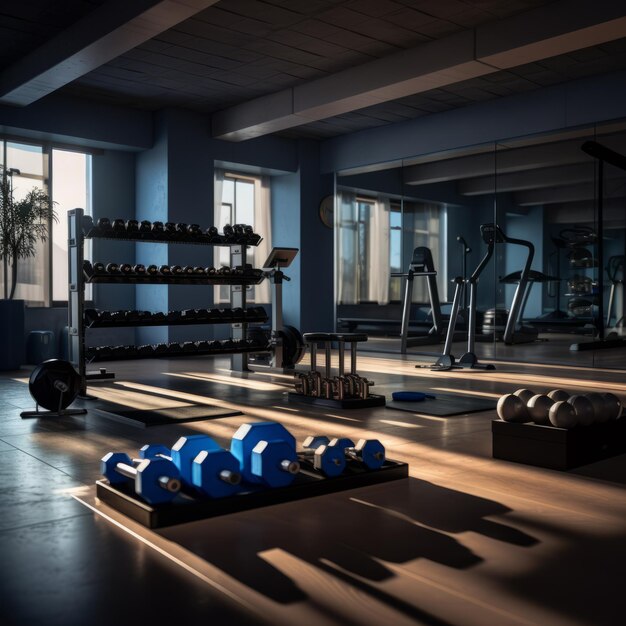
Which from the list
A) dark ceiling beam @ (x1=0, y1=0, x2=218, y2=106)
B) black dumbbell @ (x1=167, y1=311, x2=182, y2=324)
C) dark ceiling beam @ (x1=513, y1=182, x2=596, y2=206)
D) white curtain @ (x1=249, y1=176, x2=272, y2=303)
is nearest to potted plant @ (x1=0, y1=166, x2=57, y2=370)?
dark ceiling beam @ (x1=0, y1=0, x2=218, y2=106)

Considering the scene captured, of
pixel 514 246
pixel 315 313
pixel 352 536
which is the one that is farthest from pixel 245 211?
pixel 352 536

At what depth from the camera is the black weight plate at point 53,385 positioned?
4.45 metres

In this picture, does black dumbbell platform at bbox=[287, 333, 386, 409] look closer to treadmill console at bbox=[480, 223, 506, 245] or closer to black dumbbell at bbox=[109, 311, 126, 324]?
black dumbbell at bbox=[109, 311, 126, 324]

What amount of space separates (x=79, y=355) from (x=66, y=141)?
14.1 ft

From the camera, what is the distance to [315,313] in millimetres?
10625

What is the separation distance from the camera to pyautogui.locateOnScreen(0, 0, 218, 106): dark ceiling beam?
5.25 meters

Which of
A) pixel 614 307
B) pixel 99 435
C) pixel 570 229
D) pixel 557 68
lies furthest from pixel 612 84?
pixel 99 435

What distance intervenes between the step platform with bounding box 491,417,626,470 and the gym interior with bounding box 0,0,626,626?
0.05 ft

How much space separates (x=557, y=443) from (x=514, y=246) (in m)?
5.61

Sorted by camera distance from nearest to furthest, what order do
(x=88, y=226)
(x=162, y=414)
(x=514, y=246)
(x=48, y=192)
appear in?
1. (x=162, y=414)
2. (x=88, y=226)
3. (x=514, y=246)
4. (x=48, y=192)

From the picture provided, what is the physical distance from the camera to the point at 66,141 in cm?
859

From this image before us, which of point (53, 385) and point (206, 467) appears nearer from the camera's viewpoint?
point (206, 467)

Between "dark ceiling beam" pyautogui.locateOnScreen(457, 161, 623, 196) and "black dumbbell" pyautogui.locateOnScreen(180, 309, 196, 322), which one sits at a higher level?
"dark ceiling beam" pyautogui.locateOnScreen(457, 161, 623, 196)

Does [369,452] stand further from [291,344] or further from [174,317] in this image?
[291,344]
